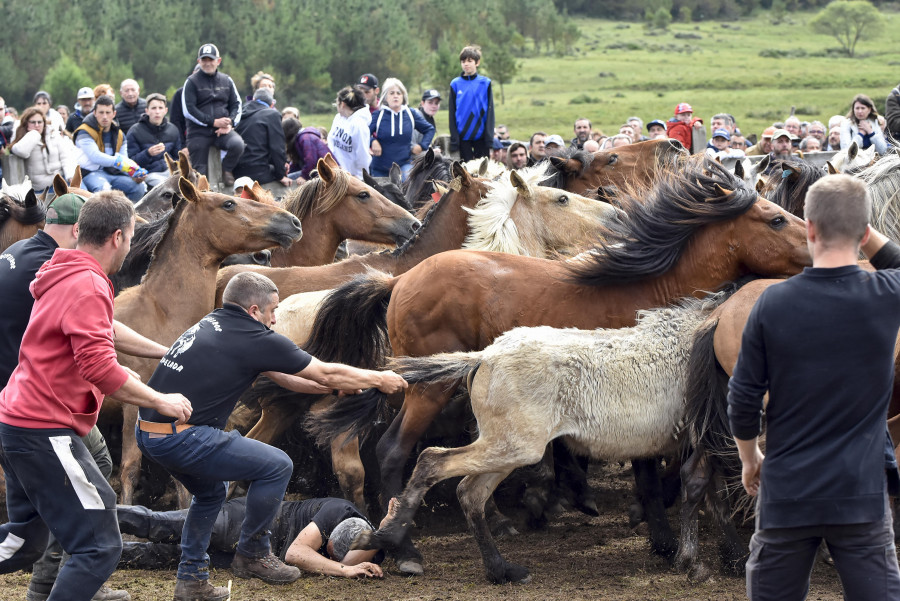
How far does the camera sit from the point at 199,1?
188ft

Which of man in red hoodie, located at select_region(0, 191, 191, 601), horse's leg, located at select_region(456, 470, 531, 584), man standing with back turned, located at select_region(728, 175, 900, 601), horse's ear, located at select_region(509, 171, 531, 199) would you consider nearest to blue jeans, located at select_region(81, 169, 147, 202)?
horse's ear, located at select_region(509, 171, 531, 199)

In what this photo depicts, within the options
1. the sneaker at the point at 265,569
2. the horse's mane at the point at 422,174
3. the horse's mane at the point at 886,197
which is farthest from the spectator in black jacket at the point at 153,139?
the horse's mane at the point at 886,197

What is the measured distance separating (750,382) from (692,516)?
2.30 m

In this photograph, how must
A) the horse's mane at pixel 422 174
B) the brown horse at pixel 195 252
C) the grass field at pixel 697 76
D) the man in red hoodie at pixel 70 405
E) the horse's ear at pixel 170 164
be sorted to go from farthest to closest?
the grass field at pixel 697 76
the horse's mane at pixel 422 174
the horse's ear at pixel 170 164
the brown horse at pixel 195 252
the man in red hoodie at pixel 70 405

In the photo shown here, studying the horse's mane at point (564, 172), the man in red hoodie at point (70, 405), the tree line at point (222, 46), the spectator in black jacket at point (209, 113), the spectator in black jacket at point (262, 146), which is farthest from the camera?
the tree line at point (222, 46)

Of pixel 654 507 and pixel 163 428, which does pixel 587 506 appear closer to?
pixel 654 507

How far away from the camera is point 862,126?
13078mm

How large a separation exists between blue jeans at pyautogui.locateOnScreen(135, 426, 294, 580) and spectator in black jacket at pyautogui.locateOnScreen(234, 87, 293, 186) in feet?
25.6

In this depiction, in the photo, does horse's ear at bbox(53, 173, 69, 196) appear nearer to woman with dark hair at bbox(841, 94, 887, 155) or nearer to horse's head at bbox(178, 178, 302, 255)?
horse's head at bbox(178, 178, 302, 255)

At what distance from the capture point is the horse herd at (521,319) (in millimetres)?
5512

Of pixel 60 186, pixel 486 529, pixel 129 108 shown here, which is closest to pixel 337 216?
pixel 60 186

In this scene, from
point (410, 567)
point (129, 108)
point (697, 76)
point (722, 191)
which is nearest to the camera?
point (410, 567)

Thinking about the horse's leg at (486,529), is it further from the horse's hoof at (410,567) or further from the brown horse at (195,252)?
the brown horse at (195,252)

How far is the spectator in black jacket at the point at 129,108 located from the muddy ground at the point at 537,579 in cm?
855
